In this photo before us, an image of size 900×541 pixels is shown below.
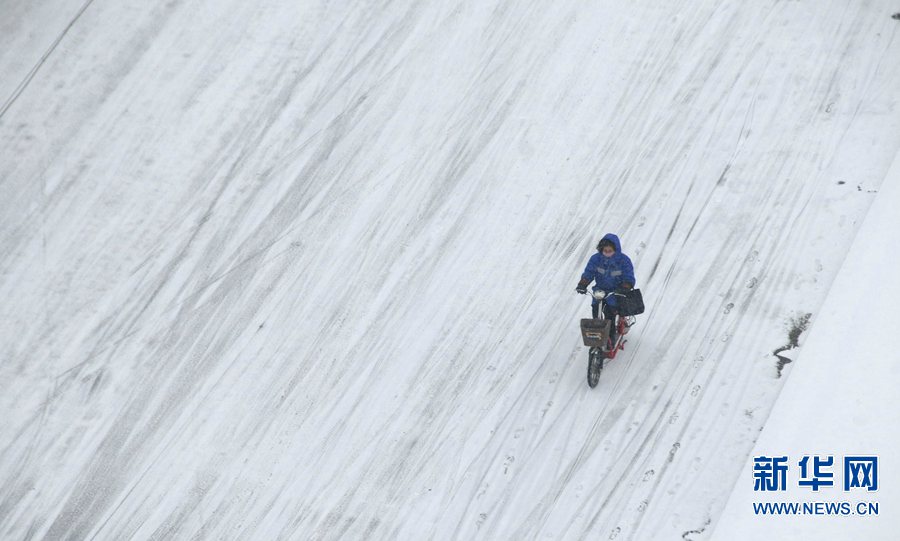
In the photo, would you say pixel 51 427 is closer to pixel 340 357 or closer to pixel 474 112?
pixel 340 357

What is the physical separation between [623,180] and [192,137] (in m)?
5.94

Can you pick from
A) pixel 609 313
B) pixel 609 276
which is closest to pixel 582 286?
pixel 609 276

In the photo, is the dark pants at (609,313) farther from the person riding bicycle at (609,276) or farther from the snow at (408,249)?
the snow at (408,249)

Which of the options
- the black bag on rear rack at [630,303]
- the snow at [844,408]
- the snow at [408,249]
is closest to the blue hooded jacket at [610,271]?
the black bag on rear rack at [630,303]

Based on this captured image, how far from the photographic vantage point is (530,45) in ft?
57.1

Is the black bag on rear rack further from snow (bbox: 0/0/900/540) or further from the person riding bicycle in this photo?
snow (bbox: 0/0/900/540)

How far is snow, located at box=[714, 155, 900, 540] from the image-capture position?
10273 millimetres

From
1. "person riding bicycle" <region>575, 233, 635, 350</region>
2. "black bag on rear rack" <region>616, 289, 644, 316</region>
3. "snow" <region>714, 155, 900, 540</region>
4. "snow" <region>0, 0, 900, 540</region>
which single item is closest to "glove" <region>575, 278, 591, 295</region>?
"person riding bicycle" <region>575, 233, 635, 350</region>

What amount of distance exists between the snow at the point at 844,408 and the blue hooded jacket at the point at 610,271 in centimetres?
195

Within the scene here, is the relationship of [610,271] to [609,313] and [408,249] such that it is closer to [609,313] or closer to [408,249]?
[609,313]

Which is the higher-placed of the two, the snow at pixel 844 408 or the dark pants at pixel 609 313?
the dark pants at pixel 609 313

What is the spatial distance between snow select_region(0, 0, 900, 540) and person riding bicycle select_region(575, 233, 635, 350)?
0.82 metres

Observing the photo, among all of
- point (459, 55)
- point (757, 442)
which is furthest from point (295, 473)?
point (459, 55)

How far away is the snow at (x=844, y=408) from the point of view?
404 inches
